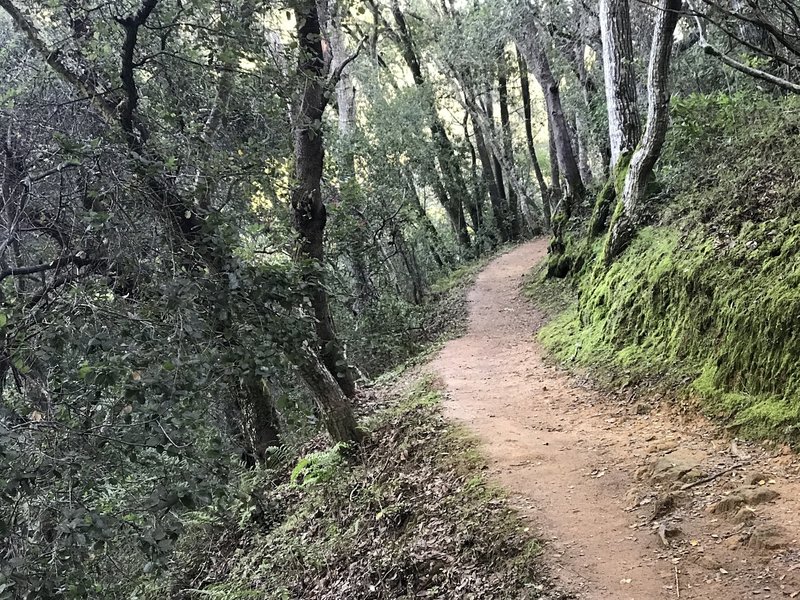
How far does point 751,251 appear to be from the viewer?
5949 millimetres

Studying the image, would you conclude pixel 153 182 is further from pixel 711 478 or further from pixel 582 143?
pixel 582 143

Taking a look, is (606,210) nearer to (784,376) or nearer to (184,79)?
(784,376)

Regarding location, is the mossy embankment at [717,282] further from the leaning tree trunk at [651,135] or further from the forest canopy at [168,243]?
the leaning tree trunk at [651,135]

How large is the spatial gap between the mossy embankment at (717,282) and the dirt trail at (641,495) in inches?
17.7

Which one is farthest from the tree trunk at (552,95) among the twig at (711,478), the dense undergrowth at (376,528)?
the twig at (711,478)

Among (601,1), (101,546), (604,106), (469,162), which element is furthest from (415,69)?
(101,546)

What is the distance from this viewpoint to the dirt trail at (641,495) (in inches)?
147

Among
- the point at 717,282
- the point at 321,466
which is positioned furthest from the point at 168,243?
the point at 717,282

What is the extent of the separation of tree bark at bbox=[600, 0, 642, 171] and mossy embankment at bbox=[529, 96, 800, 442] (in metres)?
1.13

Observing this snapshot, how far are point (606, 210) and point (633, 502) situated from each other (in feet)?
25.7

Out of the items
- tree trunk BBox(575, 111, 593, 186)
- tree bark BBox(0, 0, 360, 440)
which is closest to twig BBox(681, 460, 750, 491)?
tree bark BBox(0, 0, 360, 440)

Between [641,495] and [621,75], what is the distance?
8193 mm

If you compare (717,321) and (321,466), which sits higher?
(717,321)

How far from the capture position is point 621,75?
10.5 m
